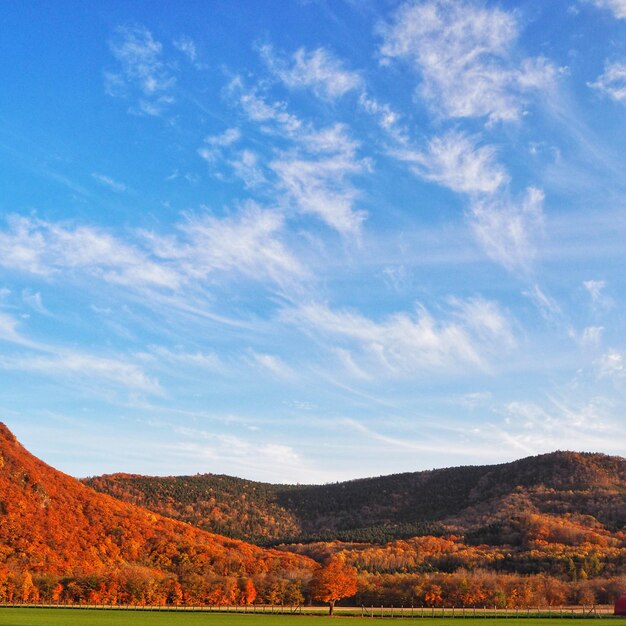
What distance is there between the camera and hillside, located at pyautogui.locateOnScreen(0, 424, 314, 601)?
115 meters

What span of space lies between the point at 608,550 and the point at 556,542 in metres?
22.3

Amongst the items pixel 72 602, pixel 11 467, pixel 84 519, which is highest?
pixel 11 467

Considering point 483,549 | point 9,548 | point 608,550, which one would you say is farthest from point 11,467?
Answer: point 608,550

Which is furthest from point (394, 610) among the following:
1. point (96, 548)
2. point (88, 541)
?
point (88, 541)

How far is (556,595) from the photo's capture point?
130m

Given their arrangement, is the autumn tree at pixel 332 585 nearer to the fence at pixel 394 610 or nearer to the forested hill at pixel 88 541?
the fence at pixel 394 610

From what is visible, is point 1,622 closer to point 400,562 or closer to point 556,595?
point 556,595

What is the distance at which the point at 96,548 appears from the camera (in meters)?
138

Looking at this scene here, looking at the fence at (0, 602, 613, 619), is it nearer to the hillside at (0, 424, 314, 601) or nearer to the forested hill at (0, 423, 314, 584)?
the hillside at (0, 424, 314, 601)

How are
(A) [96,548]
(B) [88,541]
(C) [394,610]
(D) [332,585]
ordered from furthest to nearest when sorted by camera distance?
(B) [88,541] < (A) [96,548] < (D) [332,585] < (C) [394,610]

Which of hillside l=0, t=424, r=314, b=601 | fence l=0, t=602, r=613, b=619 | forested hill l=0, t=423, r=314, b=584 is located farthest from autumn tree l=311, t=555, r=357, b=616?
forested hill l=0, t=423, r=314, b=584

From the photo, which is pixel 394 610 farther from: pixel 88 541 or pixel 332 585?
pixel 88 541

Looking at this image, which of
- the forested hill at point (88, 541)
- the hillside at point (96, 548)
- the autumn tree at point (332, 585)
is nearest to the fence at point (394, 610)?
the autumn tree at point (332, 585)

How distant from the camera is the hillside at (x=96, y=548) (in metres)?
115
